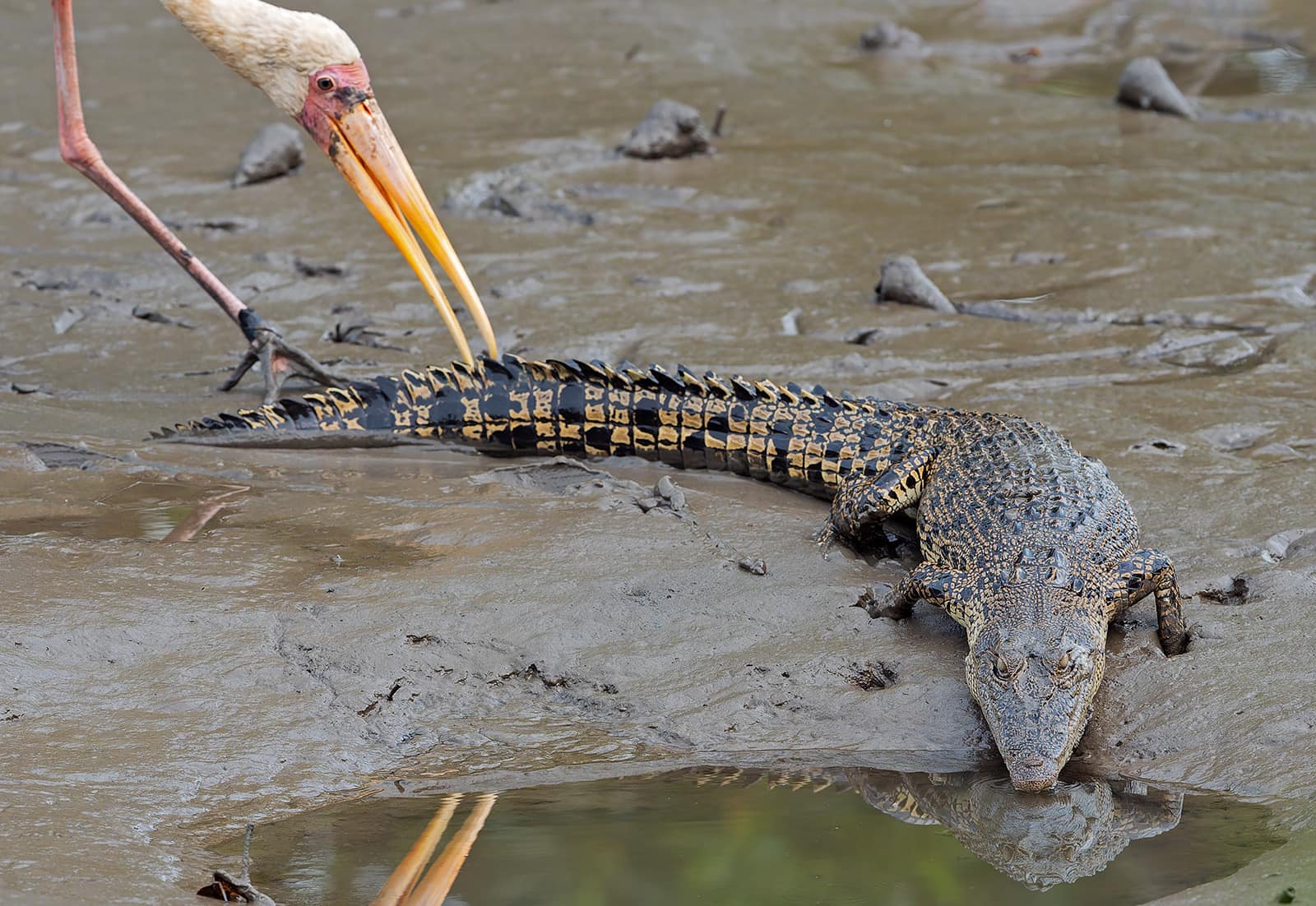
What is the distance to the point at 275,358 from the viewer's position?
212 inches

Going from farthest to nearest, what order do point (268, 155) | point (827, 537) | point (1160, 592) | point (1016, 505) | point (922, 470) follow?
point (268, 155) < point (922, 470) < point (827, 537) < point (1016, 505) < point (1160, 592)

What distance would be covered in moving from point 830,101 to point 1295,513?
651cm

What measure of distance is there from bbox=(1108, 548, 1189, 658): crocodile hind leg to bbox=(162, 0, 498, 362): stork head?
2.36 m

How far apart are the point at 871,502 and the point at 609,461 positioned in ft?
3.68

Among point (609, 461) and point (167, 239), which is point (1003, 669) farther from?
point (167, 239)

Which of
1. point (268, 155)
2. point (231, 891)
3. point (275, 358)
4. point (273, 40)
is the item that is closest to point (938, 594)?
point (231, 891)

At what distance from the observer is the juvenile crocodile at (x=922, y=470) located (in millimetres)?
3340

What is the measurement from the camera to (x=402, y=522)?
4172mm

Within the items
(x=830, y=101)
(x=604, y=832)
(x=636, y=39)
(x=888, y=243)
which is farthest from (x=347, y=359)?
(x=636, y=39)

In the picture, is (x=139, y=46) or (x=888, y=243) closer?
(x=888, y=243)

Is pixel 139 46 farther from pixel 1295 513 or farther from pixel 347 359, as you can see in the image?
pixel 1295 513

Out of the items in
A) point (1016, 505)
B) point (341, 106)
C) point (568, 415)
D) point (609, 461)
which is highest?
point (341, 106)

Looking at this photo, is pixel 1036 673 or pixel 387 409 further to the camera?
pixel 387 409

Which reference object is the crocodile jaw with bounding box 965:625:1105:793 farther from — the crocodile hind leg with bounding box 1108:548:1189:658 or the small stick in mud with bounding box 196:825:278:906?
the small stick in mud with bounding box 196:825:278:906
